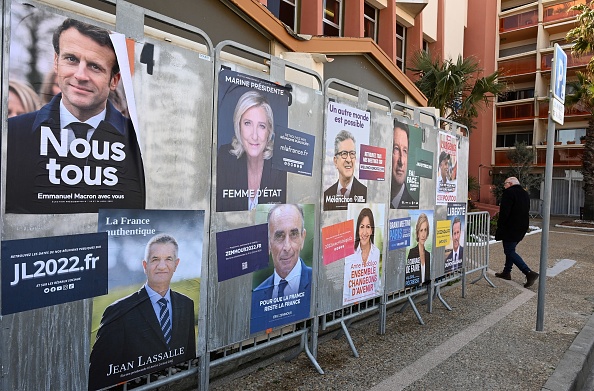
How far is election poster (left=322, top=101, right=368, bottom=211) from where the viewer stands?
169 inches

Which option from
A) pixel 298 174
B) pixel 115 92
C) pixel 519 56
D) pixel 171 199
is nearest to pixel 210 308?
pixel 171 199


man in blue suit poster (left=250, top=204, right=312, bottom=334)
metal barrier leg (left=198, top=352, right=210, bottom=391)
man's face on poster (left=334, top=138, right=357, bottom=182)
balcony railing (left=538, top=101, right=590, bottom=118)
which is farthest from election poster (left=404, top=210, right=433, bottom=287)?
balcony railing (left=538, top=101, right=590, bottom=118)

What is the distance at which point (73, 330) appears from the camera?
8.34 ft

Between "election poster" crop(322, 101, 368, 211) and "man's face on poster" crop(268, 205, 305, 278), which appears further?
"election poster" crop(322, 101, 368, 211)

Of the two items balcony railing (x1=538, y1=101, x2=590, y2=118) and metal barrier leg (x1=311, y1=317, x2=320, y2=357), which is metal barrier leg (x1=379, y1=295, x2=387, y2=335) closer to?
metal barrier leg (x1=311, y1=317, x2=320, y2=357)

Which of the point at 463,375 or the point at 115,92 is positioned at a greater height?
the point at 115,92

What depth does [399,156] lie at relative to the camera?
5352 mm

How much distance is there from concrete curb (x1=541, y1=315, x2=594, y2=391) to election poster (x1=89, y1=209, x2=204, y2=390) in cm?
331

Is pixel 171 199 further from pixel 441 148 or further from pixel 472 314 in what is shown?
pixel 472 314

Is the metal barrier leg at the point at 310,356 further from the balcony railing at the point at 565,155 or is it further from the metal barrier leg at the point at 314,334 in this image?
the balcony railing at the point at 565,155

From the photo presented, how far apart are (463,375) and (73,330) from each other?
3.50 metres

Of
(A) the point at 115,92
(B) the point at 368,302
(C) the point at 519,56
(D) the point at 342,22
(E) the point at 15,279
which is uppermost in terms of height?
(C) the point at 519,56

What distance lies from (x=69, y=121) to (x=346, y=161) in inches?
106

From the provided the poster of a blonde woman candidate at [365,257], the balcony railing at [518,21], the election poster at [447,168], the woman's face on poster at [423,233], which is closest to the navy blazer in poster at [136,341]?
the poster of a blonde woman candidate at [365,257]
